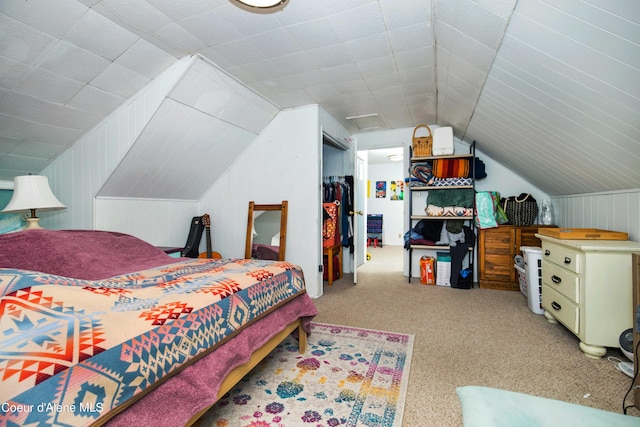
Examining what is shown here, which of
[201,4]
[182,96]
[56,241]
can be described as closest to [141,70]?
[182,96]

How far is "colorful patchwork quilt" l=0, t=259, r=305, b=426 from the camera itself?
702 mm

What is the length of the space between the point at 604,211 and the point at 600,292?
3.30 feet

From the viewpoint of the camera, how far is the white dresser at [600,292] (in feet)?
6.33

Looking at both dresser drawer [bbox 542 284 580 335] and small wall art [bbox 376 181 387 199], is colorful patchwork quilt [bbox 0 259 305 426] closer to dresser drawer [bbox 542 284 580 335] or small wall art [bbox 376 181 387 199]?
dresser drawer [bbox 542 284 580 335]

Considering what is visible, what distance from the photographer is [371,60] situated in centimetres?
252

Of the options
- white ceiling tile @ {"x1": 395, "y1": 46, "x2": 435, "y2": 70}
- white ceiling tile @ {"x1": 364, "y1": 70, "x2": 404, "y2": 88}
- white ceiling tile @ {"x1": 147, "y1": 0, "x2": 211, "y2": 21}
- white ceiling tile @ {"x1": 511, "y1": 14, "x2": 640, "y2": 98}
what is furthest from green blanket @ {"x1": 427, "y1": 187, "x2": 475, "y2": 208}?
white ceiling tile @ {"x1": 147, "y1": 0, "x2": 211, "y2": 21}

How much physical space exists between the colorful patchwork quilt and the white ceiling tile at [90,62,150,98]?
1.80 m

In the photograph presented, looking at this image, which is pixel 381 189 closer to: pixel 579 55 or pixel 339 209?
pixel 339 209

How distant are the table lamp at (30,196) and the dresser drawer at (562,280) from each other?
A: 12.8 feet

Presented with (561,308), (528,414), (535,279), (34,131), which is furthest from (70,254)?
(535,279)

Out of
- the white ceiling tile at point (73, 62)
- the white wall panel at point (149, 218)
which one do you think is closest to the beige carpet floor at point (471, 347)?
the white wall panel at point (149, 218)

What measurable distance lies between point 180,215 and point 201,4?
2540 mm

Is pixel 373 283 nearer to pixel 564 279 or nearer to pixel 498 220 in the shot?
pixel 498 220

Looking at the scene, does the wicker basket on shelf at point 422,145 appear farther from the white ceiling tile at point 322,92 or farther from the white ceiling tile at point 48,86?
the white ceiling tile at point 48,86
